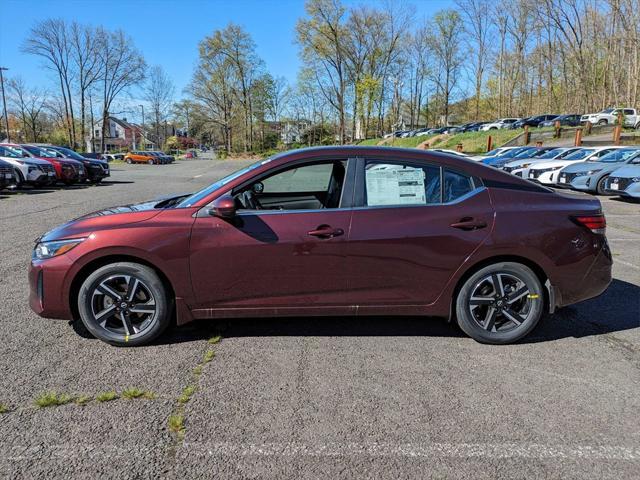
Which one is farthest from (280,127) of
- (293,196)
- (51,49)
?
(293,196)

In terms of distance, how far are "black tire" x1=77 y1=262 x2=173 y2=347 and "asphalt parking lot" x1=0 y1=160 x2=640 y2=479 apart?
0.46 feet

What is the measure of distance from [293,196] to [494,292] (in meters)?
2.22

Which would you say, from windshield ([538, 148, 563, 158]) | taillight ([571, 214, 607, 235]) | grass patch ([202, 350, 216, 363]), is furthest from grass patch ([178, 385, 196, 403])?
windshield ([538, 148, 563, 158])

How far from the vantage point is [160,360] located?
3537mm

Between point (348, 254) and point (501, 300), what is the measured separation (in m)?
1.31

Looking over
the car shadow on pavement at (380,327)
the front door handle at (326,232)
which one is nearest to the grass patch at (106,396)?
the car shadow on pavement at (380,327)

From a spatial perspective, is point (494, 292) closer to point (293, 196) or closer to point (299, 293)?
point (299, 293)

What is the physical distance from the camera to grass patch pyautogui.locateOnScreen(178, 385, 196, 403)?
2.99m

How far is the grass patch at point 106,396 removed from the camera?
2.98 m

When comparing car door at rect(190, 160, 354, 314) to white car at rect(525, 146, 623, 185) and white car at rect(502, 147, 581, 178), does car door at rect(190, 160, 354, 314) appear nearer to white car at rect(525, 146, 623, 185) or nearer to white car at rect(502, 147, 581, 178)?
white car at rect(525, 146, 623, 185)

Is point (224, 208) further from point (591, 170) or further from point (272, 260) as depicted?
point (591, 170)

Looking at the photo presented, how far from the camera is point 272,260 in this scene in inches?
142

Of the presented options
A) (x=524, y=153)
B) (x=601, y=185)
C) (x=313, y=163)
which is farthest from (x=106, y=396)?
(x=524, y=153)

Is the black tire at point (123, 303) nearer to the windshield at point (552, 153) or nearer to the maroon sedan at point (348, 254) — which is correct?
the maroon sedan at point (348, 254)
